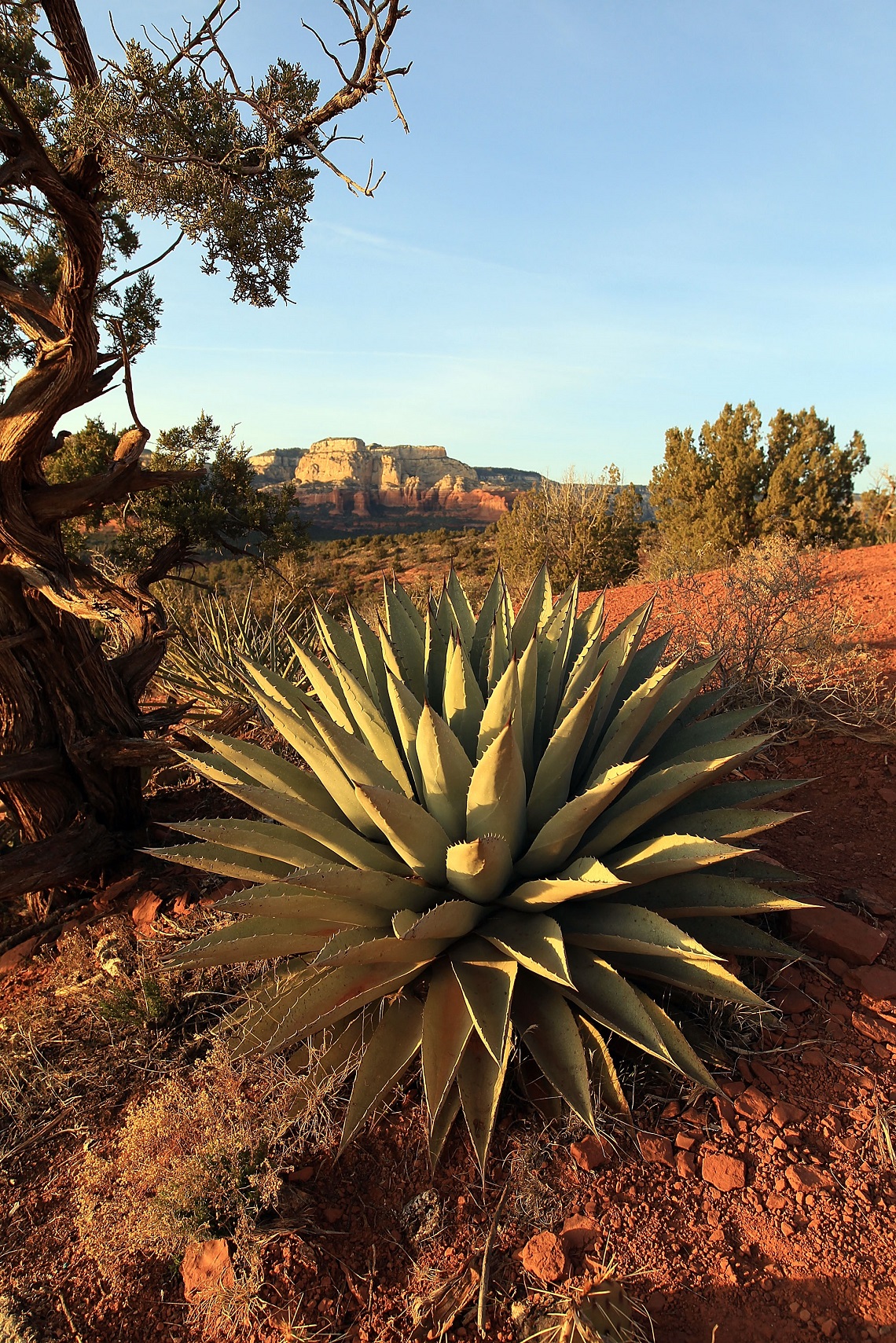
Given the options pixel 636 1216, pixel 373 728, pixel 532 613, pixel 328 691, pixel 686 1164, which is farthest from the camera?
pixel 532 613

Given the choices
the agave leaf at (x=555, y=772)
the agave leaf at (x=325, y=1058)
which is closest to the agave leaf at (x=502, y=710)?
the agave leaf at (x=555, y=772)

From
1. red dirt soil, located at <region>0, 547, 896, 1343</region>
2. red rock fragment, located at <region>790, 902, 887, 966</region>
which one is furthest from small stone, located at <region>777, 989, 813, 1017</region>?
red rock fragment, located at <region>790, 902, 887, 966</region>

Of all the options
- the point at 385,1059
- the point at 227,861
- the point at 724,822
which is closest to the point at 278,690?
the point at 227,861

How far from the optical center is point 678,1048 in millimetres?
2156

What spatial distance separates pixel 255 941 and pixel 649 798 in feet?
4.26

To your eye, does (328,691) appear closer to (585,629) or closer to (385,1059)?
(585,629)

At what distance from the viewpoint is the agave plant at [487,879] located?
7.09 ft

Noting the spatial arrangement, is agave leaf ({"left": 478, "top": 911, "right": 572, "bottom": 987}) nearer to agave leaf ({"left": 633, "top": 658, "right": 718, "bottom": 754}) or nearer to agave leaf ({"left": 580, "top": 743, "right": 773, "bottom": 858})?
agave leaf ({"left": 580, "top": 743, "right": 773, "bottom": 858})

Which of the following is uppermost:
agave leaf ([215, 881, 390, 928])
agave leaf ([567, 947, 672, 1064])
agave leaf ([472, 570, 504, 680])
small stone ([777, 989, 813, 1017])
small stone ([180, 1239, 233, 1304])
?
agave leaf ([472, 570, 504, 680])

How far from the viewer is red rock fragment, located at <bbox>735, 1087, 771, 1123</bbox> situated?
7.31 feet

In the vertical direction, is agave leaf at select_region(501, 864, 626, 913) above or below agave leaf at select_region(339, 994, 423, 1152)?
above

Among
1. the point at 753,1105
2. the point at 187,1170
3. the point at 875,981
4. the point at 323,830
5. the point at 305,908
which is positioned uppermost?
the point at 323,830

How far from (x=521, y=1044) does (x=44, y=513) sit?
344 cm

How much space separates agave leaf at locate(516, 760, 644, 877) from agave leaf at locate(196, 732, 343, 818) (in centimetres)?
79
